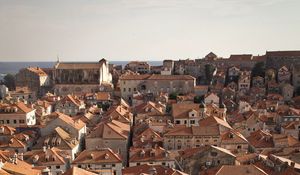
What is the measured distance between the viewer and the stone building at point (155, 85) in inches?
4158

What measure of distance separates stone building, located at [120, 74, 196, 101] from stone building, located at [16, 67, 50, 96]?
91.4ft

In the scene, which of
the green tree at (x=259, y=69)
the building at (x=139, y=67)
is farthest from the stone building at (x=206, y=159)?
the building at (x=139, y=67)

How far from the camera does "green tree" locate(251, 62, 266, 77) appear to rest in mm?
115000

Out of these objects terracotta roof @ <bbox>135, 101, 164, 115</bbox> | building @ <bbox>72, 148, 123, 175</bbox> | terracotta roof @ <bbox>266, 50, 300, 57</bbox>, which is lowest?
building @ <bbox>72, 148, 123, 175</bbox>

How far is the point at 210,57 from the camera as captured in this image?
5433 inches

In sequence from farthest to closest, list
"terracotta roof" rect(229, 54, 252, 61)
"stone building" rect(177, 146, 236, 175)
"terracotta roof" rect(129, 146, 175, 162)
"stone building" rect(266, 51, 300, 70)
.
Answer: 1. "terracotta roof" rect(229, 54, 252, 61)
2. "stone building" rect(266, 51, 300, 70)
3. "terracotta roof" rect(129, 146, 175, 162)
4. "stone building" rect(177, 146, 236, 175)

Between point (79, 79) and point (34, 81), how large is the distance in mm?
14791

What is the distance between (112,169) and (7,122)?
31.8 meters

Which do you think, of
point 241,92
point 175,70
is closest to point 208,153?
point 241,92

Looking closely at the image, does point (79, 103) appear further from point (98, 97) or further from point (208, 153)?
point (208, 153)

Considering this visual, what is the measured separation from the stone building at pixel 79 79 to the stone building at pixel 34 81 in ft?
20.6

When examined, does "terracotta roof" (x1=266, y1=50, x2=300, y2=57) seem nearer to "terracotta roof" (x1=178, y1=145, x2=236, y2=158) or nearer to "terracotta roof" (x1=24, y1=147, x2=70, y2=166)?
"terracotta roof" (x1=178, y1=145, x2=236, y2=158)

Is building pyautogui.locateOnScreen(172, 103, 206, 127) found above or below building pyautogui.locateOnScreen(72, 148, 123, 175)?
above

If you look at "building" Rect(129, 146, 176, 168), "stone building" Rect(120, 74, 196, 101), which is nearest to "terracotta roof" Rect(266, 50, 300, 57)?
"stone building" Rect(120, 74, 196, 101)
